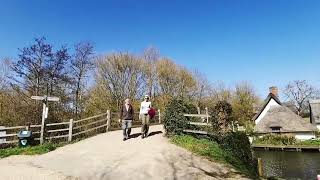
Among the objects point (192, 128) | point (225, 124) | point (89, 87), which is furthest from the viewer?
point (89, 87)

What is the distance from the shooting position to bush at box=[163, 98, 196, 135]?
17391mm

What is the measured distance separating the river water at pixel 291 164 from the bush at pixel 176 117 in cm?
876

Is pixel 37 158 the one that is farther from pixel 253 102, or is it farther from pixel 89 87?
pixel 253 102

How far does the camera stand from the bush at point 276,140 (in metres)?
42.6

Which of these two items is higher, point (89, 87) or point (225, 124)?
point (89, 87)

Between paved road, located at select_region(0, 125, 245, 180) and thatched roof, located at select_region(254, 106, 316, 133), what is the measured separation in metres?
35.2

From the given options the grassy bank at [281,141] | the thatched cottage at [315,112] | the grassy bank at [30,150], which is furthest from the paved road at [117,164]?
the thatched cottage at [315,112]

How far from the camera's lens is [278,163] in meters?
31.2

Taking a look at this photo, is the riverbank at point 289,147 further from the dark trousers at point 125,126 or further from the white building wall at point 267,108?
the dark trousers at point 125,126

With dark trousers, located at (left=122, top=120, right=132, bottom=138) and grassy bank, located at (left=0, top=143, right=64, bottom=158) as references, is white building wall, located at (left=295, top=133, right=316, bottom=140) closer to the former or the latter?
dark trousers, located at (left=122, top=120, right=132, bottom=138)

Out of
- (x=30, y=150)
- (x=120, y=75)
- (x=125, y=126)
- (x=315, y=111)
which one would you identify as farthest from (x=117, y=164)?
(x=315, y=111)

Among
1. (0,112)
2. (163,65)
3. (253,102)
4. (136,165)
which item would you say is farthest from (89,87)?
(253,102)

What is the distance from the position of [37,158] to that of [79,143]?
3461 mm

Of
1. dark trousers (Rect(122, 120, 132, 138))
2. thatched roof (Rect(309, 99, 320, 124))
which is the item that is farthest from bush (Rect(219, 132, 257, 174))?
thatched roof (Rect(309, 99, 320, 124))
